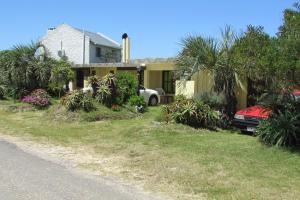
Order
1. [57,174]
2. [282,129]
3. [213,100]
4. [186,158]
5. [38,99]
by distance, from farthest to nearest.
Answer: [38,99]
[213,100]
[282,129]
[186,158]
[57,174]

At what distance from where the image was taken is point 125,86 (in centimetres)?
2003

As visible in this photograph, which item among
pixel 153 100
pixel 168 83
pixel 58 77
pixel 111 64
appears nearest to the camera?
pixel 153 100

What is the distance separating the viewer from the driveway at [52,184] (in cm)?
694

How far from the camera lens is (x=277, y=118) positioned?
1130 cm

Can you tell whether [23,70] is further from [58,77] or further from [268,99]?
[268,99]

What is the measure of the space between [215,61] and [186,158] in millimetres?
6323

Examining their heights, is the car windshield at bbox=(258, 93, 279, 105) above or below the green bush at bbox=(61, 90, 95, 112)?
above

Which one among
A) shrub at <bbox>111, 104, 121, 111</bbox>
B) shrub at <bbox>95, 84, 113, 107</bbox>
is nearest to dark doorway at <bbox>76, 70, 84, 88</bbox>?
shrub at <bbox>95, 84, 113, 107</bbox>

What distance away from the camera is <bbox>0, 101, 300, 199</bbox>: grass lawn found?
7.65m

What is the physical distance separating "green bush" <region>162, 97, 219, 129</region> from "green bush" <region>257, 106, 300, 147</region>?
3373mm

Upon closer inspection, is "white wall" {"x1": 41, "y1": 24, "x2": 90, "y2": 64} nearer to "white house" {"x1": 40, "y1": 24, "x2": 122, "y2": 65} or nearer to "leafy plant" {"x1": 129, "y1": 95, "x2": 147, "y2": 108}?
"white house" {"x1": 40, "y1": 24, "x2": 122, "y2": 65}

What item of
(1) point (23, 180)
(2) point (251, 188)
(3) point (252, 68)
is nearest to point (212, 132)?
(3) point (252, 68)

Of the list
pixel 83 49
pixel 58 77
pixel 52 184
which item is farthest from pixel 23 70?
pixel 52 184

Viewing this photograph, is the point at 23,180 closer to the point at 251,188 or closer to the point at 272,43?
the point at 251,188
